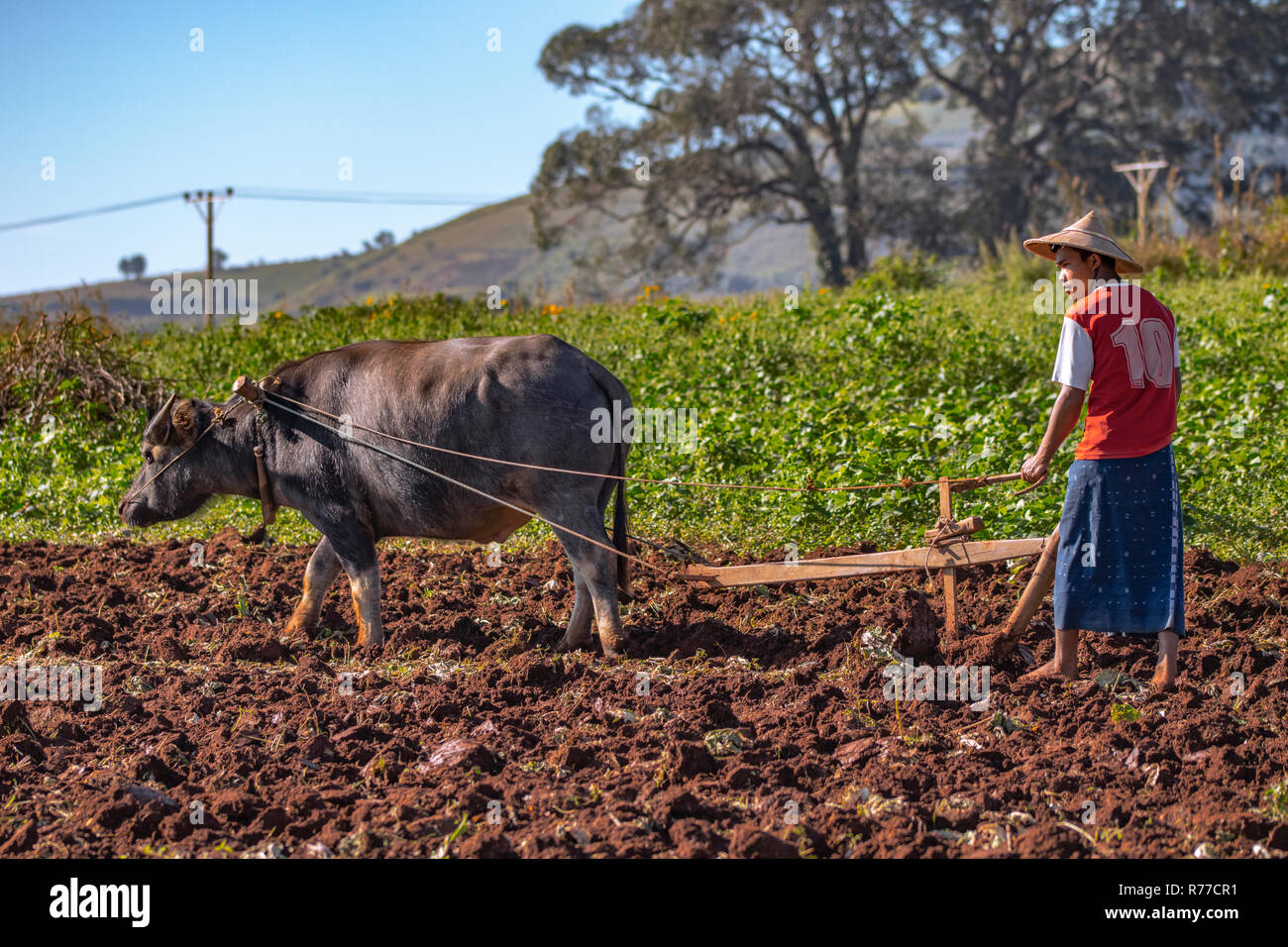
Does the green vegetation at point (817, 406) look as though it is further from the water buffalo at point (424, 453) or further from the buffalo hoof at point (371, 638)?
the buffalo hoof at point (371, 638)

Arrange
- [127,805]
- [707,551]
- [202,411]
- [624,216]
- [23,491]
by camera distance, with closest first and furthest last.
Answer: [127,805]
[202,411]
[707,551]
[23,491]
[624,216]

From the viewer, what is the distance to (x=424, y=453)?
5.74m

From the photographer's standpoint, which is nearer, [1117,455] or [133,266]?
[1117,455]

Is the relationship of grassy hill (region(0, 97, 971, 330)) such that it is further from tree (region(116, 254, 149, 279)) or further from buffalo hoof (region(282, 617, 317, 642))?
buffalo hoof (region(282, 617, 317, 642))

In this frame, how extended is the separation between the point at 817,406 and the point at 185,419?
4.66 metres

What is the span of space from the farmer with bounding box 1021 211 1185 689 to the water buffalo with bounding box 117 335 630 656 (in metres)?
1.99

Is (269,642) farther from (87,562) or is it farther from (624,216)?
(624,216)

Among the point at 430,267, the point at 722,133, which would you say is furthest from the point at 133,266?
the point at 722,133

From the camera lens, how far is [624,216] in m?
29.0

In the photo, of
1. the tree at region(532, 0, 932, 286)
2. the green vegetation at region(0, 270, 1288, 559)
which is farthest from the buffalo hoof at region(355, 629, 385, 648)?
the tree at region(532, 0, 932, 286)

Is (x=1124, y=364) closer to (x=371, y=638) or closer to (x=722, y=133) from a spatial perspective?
(x=371, y=638)

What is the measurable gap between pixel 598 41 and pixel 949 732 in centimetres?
2732
